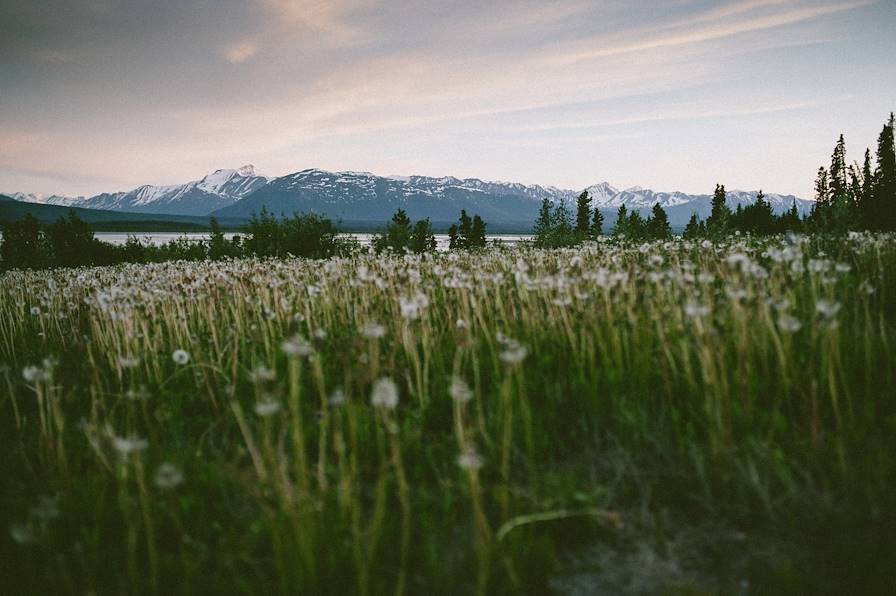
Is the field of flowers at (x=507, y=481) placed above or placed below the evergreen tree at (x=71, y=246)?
below

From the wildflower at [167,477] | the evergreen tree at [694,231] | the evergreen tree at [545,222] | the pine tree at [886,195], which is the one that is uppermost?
the pine tree at [886,195]

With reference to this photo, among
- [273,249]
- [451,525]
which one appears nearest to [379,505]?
[451,525]

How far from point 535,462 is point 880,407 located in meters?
2.21

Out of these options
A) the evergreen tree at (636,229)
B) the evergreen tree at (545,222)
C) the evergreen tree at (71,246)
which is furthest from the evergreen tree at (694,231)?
the evergreen tree at (71,246)

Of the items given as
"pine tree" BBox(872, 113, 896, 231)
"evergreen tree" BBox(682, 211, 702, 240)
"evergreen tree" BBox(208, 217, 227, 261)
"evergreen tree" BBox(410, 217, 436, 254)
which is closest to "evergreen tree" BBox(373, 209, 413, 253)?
"evergreen tree" BBox(410, 217, 436, 254)

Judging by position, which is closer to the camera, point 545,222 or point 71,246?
point 71,246

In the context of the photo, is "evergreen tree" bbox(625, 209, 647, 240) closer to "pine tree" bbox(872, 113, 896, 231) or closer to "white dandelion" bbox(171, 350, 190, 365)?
"white dandelion" bbox(171, 350, 190, 365)

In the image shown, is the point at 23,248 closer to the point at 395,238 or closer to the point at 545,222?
the point at 395,238

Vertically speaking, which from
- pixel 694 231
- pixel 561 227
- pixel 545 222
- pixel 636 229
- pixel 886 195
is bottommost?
pixel 694 231

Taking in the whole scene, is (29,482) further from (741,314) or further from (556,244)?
(556,244)

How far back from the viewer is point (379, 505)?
7.02 feet

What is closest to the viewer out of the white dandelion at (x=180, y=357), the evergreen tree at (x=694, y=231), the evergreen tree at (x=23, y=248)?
the white dandelion at (x=180, y=357)

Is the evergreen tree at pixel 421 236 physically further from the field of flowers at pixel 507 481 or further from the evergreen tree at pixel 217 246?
the field of flowers at pixel 507 481

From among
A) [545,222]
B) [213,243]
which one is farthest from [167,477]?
[213,243]
